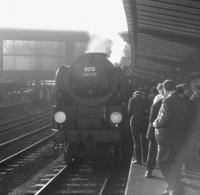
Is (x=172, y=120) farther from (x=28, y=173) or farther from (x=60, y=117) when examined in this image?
(x=60, y=117)

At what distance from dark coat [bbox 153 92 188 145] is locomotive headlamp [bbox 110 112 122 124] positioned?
444 centimetres

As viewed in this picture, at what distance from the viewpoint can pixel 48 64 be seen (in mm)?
56344

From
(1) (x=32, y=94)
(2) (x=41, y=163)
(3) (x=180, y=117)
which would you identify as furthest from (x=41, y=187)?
(1) (x=32, y=94)

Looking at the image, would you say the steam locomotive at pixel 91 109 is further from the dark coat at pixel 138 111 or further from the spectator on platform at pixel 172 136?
the spectator on platform at pixel 172 136

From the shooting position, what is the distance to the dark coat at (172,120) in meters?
6.09

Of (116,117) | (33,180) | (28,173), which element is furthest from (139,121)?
(28,173)

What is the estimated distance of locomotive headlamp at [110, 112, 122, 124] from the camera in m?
10.6

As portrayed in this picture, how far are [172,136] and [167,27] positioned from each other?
127 inches

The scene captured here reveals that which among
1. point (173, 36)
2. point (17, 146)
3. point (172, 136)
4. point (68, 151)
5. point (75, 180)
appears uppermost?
point (173, 36)

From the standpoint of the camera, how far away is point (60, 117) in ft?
35.7

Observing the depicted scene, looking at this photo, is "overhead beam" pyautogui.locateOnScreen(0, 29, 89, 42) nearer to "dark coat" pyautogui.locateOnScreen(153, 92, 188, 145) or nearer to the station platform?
the station platform

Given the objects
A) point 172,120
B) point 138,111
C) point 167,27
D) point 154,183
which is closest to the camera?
point 172,120

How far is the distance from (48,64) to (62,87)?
4555 cm

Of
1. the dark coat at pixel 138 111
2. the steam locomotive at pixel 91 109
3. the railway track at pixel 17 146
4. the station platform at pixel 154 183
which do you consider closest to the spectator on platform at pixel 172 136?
the station platform at pixel 154 183
